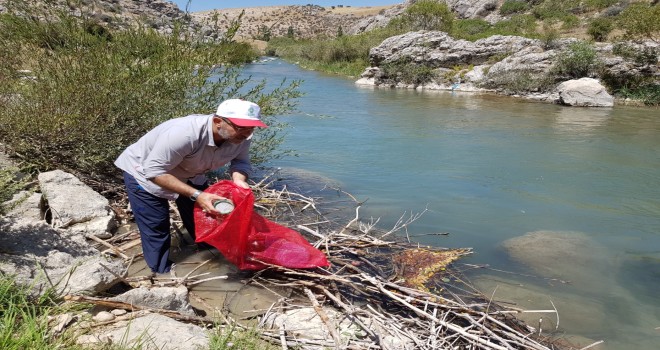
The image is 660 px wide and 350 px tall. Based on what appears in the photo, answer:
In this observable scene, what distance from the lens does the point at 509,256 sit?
5234 mm

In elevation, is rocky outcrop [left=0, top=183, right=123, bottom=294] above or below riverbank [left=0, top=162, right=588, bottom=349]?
above

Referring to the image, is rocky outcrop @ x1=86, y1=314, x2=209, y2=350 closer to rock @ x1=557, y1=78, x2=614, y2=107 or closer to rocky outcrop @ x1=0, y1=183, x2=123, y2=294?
rocky outcrop @ x1=0, y1=183, x2=123, y2=294

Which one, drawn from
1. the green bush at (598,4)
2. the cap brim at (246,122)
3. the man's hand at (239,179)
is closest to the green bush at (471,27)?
the green bush at (598,4)

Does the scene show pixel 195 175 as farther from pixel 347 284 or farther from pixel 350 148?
pixel 350 148

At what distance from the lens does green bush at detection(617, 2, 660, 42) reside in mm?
19438

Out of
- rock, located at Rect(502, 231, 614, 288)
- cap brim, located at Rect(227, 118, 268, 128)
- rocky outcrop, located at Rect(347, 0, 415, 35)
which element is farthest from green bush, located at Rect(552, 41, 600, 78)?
rocky outcrop, located at Rect(347, 0, 415, 35)

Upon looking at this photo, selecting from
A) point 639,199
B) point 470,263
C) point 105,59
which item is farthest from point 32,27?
point 639,199

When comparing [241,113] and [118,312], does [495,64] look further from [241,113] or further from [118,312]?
[118,312]

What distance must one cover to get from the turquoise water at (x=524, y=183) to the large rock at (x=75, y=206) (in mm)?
3094

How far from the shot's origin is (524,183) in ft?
27.5

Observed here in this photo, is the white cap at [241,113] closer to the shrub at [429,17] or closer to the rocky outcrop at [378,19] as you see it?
the shrub at [429,17]

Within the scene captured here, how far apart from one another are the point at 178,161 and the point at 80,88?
105 inches

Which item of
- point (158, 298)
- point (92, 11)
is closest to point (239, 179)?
point (158, 298)

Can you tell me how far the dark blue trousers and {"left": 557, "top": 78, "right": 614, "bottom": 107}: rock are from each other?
19.0 m
